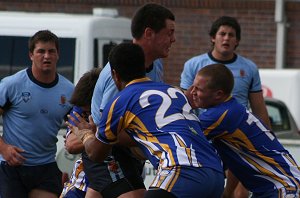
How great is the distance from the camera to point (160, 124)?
6.80m

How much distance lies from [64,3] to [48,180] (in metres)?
10.9

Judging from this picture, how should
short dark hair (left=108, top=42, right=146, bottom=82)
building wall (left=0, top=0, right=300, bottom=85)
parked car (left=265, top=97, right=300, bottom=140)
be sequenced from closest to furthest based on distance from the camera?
short dark hair (left=108, top=42, right=146, bottom=82)
parked car (left=265, top=97, right=300, bottom=140)
building wall (left=0, top=0, right=300, bottom=85)

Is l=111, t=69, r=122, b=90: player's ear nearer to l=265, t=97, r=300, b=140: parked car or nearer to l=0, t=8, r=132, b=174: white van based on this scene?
l=265, t=97, r=300, b=140: parked car

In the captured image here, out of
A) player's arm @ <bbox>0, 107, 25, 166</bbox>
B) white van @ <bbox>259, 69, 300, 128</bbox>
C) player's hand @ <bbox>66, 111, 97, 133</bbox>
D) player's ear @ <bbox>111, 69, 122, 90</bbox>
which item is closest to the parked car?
white van @ <bbox>259, 69, 300, 128</bbox>

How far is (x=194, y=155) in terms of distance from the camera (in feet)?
22.3

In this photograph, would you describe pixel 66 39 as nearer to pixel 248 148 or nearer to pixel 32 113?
pixel 32 113

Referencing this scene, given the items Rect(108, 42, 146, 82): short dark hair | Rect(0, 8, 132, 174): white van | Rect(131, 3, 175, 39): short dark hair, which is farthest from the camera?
Rect(0, 8, 132, 174): white van

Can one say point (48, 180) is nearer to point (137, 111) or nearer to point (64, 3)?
point (137, 111)

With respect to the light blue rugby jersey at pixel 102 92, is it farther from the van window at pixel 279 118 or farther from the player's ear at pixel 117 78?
the van window at pixel 279 118

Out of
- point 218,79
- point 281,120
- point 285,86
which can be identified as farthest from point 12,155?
point 285,86

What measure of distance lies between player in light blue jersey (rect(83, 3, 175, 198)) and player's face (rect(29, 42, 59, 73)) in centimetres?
159

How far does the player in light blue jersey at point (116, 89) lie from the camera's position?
764 cm

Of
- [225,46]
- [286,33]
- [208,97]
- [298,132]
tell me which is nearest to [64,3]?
[286,33]

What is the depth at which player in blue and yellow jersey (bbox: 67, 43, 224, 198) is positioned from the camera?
6742 mm
